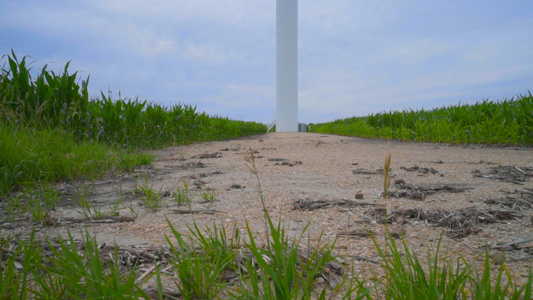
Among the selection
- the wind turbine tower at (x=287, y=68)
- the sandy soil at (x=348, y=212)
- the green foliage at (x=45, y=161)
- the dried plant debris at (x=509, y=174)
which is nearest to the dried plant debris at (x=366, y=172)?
the sandy soil at (x=348, y=212)

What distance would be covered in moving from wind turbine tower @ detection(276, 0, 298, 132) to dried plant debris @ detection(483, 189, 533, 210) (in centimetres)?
2140

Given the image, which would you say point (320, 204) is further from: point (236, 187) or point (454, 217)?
point (236, 187)

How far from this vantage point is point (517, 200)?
7.56 feet

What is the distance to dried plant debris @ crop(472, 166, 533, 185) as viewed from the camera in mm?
3238

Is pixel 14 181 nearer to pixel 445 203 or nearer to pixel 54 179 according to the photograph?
pixel 54 179

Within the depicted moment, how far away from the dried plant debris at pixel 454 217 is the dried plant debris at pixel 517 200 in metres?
0.22

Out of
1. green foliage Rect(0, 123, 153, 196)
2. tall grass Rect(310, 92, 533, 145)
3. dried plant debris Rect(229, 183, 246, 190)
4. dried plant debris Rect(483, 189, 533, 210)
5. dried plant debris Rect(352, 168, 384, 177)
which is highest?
tall grass Rect(310, 92, 533, 145)

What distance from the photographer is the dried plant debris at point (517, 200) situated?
2.19 meters

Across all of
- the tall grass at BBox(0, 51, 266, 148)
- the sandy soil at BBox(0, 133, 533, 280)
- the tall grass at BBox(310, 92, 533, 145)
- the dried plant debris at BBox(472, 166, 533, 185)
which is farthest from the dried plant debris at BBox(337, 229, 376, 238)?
the tall grass at BBox(310, 92, 533, 145)

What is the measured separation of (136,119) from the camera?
7.08 meters

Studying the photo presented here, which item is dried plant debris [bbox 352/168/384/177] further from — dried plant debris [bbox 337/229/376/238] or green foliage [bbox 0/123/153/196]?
green foliage [bbox 0/123/153/196]

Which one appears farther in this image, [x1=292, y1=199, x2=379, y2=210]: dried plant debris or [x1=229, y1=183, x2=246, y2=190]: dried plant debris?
[x1=229, y1=183, x2=246, y2=190]: dried plant debris

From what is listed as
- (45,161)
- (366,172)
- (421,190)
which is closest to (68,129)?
(45,161)

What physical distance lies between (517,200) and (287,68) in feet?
71.4
